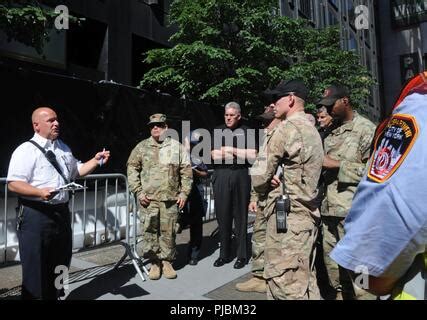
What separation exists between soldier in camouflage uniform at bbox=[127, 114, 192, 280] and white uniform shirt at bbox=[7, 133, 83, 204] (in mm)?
1291

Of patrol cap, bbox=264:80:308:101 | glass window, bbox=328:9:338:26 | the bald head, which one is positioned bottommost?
the bald head

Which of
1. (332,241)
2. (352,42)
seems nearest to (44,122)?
(332,241)

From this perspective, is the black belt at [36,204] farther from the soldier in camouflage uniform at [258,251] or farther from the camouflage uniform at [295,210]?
the soldier in camouflage uniform at [258,251]

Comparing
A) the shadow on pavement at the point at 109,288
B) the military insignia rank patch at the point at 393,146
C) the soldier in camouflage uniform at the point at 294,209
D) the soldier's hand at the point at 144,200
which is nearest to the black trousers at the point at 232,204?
the soldier's hand at the point at 144,200

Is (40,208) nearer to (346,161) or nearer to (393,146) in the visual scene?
(346,161)

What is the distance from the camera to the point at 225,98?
9773mm

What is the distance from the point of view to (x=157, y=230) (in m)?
4.59

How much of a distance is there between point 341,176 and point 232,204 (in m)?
1.93

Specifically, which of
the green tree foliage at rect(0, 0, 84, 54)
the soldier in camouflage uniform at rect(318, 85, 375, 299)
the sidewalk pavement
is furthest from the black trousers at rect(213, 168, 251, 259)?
the green tree foliage at rect(0, 0, 84, 54)

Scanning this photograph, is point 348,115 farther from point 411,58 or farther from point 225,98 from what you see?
point 411,58

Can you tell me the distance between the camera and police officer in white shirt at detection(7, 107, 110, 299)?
3080mm

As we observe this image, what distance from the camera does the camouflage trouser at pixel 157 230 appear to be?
4.53m

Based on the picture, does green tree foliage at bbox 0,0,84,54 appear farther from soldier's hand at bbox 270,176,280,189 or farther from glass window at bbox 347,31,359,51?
glass window at bbox 347,31,359,51

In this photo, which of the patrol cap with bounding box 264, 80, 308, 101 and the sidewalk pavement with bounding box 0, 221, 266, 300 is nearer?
the patrol cap with bounding box 264, 80, 308, 101
